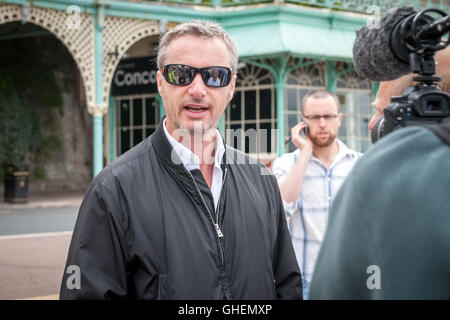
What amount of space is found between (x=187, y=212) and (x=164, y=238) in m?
0.14

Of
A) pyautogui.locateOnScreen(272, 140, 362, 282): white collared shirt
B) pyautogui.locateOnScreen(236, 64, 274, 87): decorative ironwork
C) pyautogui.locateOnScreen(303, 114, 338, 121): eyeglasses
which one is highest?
pyautogui.locateOnScreen(236, 64, 274, 87): decorative ironwork

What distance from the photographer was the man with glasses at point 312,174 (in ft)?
10.5

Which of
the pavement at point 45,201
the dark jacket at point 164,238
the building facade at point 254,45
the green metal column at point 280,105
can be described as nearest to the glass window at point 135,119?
the building facade at point 254,45

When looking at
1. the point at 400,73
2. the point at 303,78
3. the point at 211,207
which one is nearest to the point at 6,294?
the point at 211,207

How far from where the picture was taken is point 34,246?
790 centimetres

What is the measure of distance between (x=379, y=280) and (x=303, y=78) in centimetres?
1242

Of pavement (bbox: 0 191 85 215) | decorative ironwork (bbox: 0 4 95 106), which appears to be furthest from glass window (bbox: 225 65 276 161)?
pavement (bbox: 0 191 85 215)

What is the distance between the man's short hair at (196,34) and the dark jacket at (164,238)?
37 cm

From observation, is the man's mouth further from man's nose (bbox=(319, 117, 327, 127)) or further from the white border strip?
the white border strip

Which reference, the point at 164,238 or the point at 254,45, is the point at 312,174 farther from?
the point at 254,45

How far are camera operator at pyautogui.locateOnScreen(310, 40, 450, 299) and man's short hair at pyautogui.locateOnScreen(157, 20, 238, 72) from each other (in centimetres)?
133

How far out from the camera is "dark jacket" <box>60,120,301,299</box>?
1780 mm

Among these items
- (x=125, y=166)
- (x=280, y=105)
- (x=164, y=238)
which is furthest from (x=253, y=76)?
(x=164, y=238)
